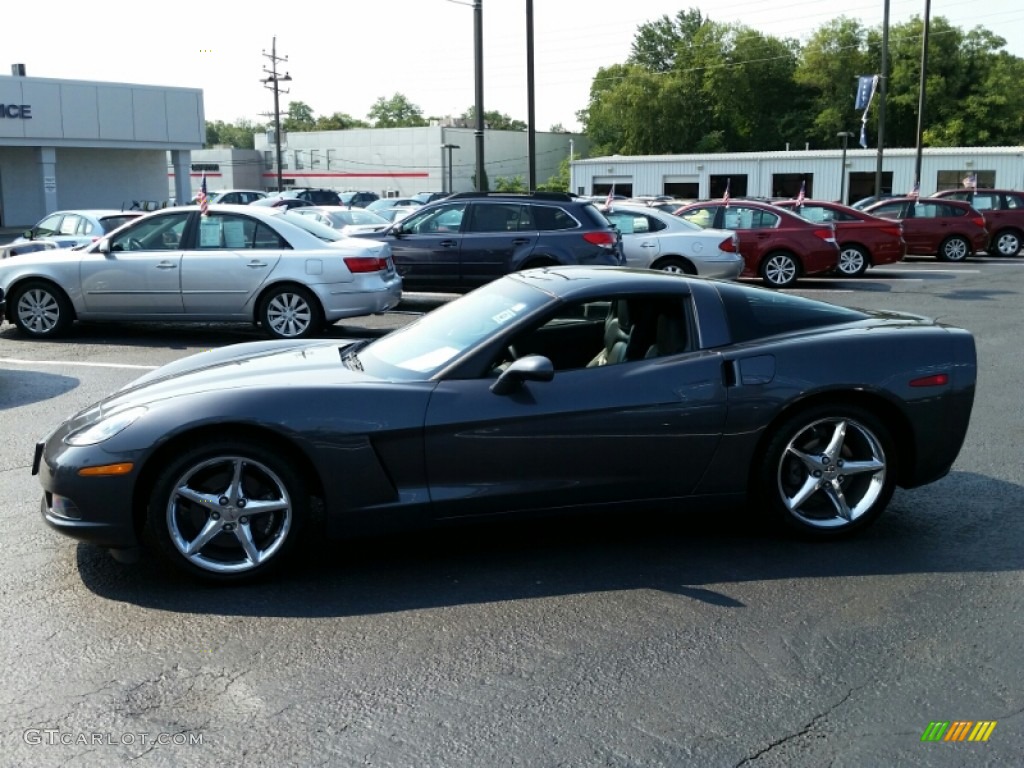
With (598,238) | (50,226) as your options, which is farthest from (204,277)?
(50,226)

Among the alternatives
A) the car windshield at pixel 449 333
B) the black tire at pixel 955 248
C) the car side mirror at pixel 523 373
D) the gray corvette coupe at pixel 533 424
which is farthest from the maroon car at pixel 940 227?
the car side mirror at pixel 523 373


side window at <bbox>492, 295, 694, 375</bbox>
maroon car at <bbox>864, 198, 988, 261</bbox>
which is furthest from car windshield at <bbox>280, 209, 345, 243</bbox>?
maroon car at <bbox>864, 198, 988, 261</bbox>

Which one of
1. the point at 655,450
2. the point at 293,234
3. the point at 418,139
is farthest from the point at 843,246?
the point at 418,139

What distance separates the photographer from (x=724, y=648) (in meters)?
4.04

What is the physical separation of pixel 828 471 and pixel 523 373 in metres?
1.60

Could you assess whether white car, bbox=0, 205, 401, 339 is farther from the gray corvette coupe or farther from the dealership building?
the dealership building

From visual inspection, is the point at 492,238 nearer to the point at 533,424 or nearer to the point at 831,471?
the point at 831,471

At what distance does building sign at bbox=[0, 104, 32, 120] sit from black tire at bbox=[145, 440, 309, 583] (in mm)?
40386

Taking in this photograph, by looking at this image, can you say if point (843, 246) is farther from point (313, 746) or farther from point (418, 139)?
point (418, 139)

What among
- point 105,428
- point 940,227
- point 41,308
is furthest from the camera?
point 940,227

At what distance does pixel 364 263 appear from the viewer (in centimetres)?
1191

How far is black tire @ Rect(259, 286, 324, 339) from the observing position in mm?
11836

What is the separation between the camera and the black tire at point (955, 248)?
2475cm

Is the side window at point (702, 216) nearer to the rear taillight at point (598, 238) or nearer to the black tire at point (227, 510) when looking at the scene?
the rear taillight at point (598, 238)
